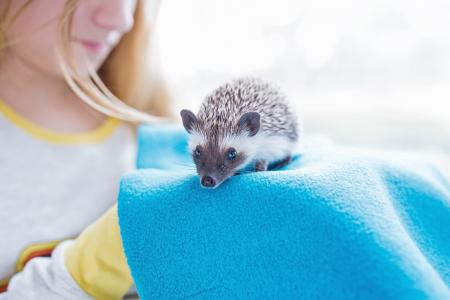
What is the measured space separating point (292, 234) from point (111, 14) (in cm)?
89

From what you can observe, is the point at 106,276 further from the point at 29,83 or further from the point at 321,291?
the point at 29,83

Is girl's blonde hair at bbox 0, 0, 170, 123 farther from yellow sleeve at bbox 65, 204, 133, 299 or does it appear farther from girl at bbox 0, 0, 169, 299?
yellow sleeve at bbox 65, 204, 133, 299

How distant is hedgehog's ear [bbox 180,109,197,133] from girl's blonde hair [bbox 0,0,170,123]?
346mm

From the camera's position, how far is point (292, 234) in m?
0.72

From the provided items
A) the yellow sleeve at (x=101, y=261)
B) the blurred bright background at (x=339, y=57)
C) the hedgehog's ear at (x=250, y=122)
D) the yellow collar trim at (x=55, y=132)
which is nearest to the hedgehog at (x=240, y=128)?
the hedgehog's ear at (x=250, y=122)

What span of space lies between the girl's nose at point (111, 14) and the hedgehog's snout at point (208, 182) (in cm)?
64


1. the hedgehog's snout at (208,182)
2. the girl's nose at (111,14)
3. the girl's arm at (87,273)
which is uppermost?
the girl's nose at (111,14)

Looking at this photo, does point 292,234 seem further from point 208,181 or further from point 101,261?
point 101,261

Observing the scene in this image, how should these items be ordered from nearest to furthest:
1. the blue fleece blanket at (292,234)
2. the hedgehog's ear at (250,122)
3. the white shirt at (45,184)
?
the blue fleece blanket at (292,234) < the hedgehog's ear at (250,122) < the white shirt at (45,184)

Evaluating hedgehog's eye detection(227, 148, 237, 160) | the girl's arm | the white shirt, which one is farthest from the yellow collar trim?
hedgehog's eye detection(227, 148, 237, 160)

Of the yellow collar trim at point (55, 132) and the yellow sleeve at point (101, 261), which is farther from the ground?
the yellow collar trim at point (55, 132)

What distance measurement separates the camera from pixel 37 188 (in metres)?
1.22

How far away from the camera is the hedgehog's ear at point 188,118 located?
1.02 meters

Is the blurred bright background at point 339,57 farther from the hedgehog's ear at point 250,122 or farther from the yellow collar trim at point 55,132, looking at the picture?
the hedgehog's ear at point 250,122
